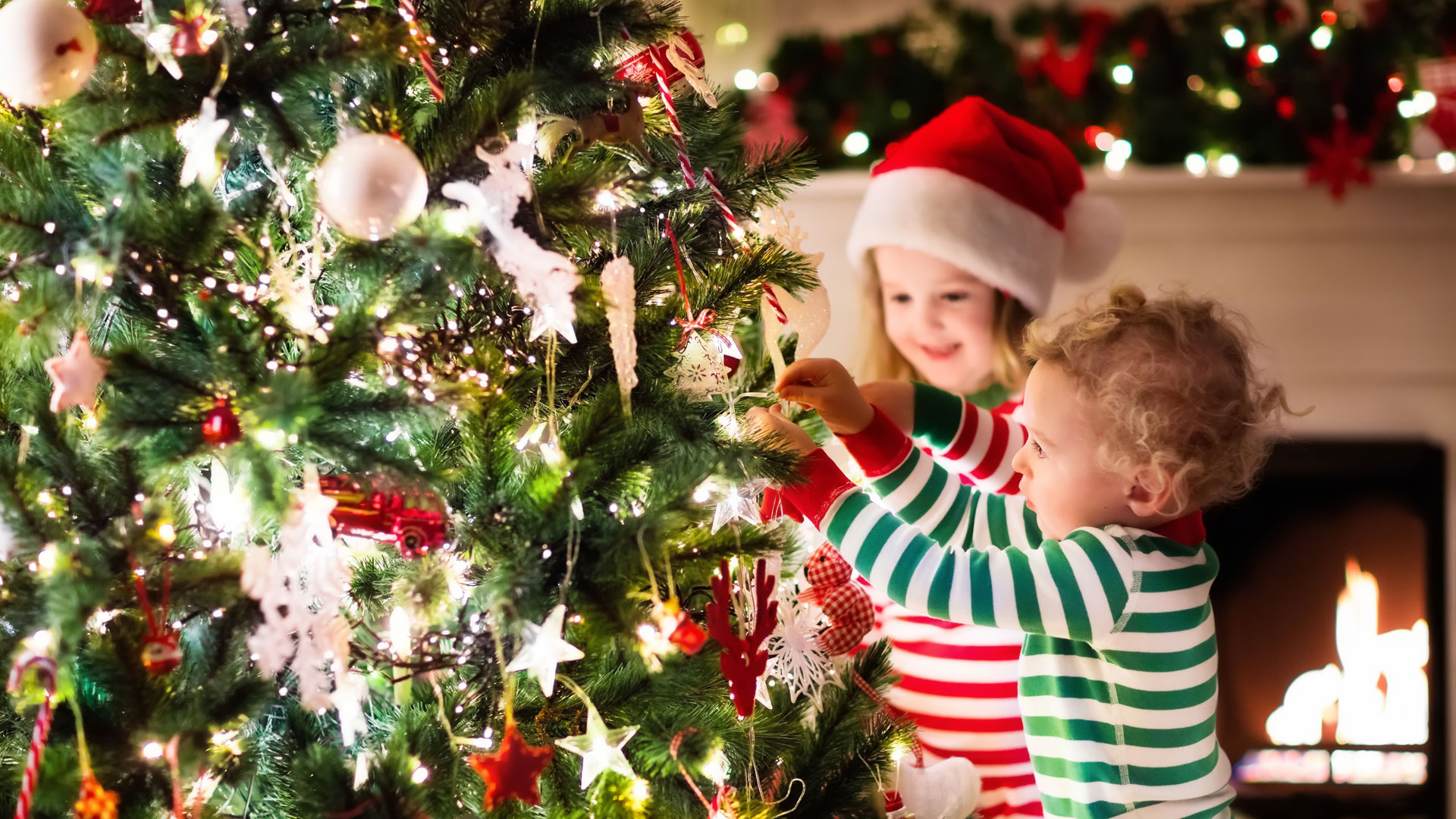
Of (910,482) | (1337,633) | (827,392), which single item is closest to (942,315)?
(910,482)

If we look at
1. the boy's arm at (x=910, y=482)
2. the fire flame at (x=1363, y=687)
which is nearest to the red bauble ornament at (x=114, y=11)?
the boy's arm at (x=910, y=482)

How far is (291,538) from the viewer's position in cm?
59

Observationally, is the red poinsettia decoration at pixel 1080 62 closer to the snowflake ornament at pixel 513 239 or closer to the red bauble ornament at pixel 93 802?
the snowflake ornament at pixel 513 239

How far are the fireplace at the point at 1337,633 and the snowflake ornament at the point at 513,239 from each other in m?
1.94

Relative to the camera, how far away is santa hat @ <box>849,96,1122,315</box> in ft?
4.18

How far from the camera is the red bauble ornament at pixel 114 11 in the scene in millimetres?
601

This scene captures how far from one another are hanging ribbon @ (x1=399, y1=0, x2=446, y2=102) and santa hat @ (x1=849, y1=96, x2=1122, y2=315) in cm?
77

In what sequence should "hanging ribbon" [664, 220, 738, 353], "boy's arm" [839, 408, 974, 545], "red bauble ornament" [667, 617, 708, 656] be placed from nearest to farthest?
"red bauble ornament" [667, 617, 708, 656], "hanging ribbon" [664, 220, 738, 353], "boy's arm" [839, 408, 974, 545]

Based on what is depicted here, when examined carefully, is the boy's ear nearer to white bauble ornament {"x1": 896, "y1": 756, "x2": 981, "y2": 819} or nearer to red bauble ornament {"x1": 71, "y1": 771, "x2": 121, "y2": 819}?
white bauble ornament {"x1": 896, "y1": 756, "x2": 981, "y2": 819}

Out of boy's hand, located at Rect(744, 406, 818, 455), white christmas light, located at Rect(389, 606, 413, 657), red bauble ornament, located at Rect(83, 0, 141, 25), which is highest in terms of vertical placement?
red bauble ornament, located at Rect(83, 0, 141, 25)

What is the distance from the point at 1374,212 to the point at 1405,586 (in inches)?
29.9

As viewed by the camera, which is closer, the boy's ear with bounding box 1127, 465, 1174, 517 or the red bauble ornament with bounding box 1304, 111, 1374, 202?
the boy's ear with bounding box 1127, 465, 1174, 517

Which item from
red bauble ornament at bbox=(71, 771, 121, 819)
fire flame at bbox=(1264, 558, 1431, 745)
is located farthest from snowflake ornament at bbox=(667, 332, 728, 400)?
fire flame at bbox=(1264, 558, 1431, 745)

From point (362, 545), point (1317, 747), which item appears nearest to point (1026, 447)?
point (362, 545)
